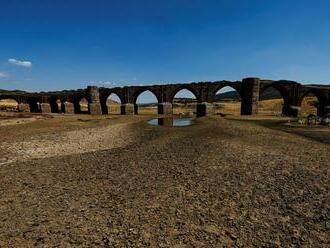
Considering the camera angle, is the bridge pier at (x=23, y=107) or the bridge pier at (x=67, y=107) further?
the bridge pier at (x=23, y=107)

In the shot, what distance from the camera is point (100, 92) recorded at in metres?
74.6

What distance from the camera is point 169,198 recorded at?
9.73 meters

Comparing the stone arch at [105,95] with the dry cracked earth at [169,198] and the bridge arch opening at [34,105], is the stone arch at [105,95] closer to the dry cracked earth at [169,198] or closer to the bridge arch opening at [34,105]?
the bridge arch opening at [34,105]

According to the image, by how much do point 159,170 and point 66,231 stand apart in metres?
6.09

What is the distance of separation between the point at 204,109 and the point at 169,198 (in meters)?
48.4

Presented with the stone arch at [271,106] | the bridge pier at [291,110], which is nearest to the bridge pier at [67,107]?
the stone arch at [271,106]

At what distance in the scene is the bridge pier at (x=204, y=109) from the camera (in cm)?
5669

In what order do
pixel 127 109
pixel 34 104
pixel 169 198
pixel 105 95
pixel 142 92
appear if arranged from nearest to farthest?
pixel 169 198
pixel 127 109
pixel 142 92
pixel 105 95
pixel 34 104

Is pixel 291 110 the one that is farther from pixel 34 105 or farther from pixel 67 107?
pixel 34 105

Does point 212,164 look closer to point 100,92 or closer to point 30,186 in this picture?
point 30,186

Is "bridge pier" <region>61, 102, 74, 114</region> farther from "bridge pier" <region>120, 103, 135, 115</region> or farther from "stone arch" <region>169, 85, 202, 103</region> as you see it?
"stone arch" <region>169, 85, 202, 103</region>

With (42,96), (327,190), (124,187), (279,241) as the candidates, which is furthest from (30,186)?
(42,96)

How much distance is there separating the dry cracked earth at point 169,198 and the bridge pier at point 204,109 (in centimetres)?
3974

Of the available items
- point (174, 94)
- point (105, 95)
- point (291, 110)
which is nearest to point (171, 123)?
point (174, 94)
